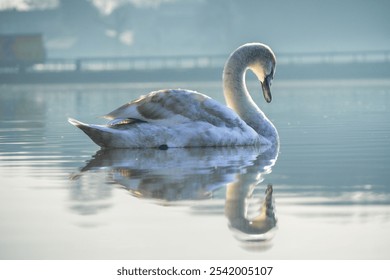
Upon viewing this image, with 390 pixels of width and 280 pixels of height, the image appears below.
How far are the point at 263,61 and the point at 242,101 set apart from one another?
26.9 inches

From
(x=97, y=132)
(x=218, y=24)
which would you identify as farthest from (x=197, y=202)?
(x=218, y=24)

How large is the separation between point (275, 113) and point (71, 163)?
44.9ft

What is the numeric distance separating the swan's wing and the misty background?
10599 cm

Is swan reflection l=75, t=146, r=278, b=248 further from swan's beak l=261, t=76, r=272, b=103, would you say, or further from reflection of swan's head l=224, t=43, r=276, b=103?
reflection of swan's head l=224, t=43, r=276, b=103

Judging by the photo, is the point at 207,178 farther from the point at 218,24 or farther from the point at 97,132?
the point at 218,24

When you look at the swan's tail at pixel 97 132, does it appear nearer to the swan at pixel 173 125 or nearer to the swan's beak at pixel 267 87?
the swan at pixel 173 125

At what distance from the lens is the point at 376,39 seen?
135500mm

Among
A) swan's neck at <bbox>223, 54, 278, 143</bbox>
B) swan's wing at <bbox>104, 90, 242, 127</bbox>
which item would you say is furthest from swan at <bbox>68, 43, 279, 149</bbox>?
swan's neck at <bbox>223, 54, 278, 143</bbox>

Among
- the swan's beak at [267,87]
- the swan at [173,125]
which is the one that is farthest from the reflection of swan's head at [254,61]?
the swan at [173,125]

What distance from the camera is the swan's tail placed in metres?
13.4

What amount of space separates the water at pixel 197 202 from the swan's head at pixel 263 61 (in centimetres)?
94

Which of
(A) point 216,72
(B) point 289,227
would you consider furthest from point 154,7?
(B) point 289,227

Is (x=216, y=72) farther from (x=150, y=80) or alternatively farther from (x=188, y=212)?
(x=188, y=212)

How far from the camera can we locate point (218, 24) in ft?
408
